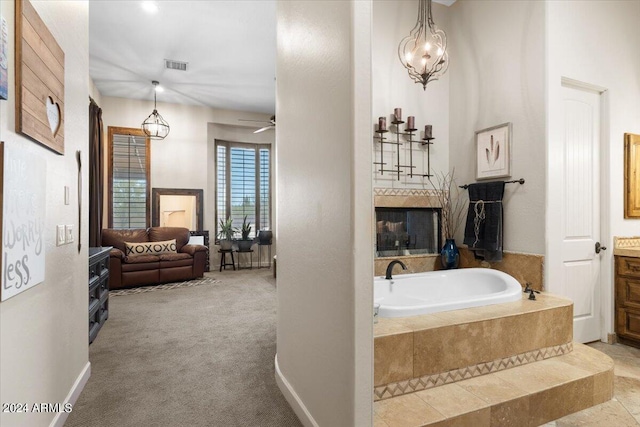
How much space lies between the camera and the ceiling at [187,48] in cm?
369

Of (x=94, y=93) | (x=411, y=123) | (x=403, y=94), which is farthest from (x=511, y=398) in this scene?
(x=94, y=93)

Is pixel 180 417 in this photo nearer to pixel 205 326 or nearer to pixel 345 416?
pixel 345 416

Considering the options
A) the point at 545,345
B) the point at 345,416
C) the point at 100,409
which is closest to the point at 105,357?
the point at 100,409

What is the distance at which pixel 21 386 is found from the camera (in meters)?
1.38

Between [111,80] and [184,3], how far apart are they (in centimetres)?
276

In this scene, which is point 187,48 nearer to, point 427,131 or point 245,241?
point 427,131

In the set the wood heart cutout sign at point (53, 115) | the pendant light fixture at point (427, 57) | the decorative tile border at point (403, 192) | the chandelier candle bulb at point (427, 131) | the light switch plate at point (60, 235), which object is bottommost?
the light switch plate at point (60, 235)

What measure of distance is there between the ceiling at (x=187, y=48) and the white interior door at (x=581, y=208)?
325 centimetres

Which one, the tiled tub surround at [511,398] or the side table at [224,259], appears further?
the side table at [224,259]

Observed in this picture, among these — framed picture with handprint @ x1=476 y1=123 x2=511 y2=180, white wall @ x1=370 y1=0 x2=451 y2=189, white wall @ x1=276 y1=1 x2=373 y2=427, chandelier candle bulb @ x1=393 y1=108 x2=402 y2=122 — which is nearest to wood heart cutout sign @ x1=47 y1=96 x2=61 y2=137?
white wall @ x1=276 y1=1 x2=373 y2=427

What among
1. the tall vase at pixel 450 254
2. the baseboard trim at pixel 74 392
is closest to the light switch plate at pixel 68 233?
the baseboard trim at pixel 74 392

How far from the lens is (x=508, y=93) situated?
3291 millimetres

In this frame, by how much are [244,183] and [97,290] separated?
4452mm

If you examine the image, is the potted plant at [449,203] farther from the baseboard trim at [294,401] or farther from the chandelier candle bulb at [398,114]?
the baseboard trim at [294,401]
